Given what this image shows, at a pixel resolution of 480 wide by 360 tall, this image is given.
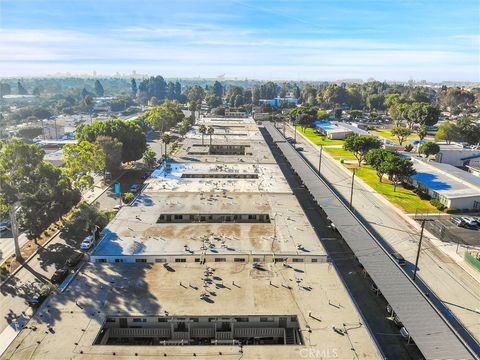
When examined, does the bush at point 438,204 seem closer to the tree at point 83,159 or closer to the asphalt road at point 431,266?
the asphalt road at point 431,266

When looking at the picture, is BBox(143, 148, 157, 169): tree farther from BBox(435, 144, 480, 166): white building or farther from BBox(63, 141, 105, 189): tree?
BBox(435, 144, 480, 166): white building

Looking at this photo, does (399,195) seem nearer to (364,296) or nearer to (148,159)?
(364,296)

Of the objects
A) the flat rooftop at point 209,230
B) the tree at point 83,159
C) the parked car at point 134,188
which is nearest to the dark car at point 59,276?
Result: the flat rooftop at point 209,230

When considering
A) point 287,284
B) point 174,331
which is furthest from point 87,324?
point 287,284

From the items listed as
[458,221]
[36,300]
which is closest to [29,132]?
[36,300]

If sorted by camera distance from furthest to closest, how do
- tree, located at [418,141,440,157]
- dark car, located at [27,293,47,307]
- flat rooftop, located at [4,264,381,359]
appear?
tree, located at [418,141,440,157], dark car, located at [27,293,47,307], flat rooftop, located at [4,264,381,359]

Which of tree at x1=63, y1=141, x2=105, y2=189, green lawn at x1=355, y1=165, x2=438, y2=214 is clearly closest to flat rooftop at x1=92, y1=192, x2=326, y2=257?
tree at x1=63, y1=141, x2=105, y2=189
